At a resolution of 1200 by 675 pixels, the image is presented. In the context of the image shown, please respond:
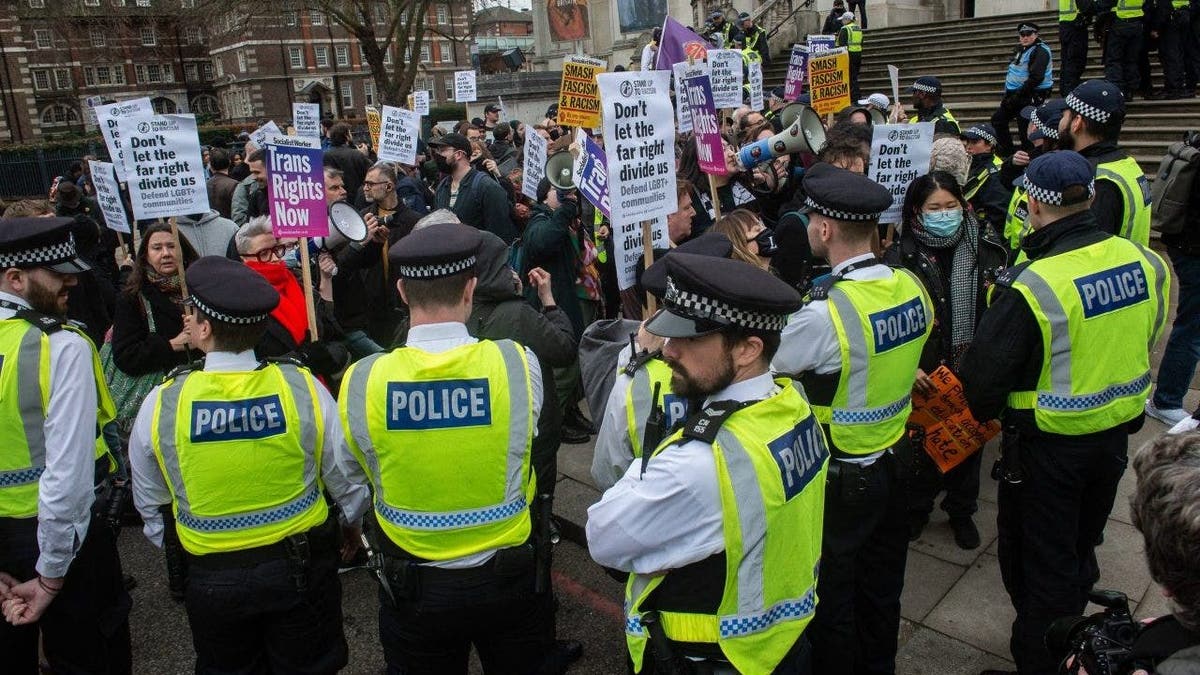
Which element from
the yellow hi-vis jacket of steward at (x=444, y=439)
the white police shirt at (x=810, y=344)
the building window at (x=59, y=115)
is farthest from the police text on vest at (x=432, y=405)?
the building window at (x=59, y=115)

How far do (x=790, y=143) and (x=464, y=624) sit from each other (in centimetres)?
476

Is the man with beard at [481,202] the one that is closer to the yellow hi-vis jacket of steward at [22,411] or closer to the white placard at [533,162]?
the white placard at [533,162]

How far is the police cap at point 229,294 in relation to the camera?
2830 mm

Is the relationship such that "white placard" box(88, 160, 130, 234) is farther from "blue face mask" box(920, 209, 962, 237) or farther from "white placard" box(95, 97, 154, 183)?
"blue face mask" box(920, 209, 962, 237)

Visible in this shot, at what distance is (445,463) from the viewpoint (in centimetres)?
265

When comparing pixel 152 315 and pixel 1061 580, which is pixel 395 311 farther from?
pixel 1061 580

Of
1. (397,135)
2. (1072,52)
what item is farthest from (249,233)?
(1072,52)

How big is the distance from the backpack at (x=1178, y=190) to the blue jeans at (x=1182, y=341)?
0.26 meters

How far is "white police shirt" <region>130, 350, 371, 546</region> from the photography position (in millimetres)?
2869

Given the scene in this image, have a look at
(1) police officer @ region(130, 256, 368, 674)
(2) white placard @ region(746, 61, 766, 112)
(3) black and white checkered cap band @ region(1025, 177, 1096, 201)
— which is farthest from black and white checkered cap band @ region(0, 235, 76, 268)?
(2) white placard @ region(746, 61, 766, 112)

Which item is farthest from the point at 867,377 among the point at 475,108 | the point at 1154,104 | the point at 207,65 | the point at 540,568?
the point at 207,65

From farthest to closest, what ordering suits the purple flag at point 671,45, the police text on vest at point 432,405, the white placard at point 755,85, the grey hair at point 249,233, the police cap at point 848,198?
the white placard at point 755,85 → the purple flag at point 671,45 → the grey hair at point 249,233 → the police cap at point 848,198 → the police text on vest at point 432,405

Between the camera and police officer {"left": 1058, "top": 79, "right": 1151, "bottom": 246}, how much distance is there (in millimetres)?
3375

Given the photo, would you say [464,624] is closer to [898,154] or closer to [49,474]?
[49,474]
